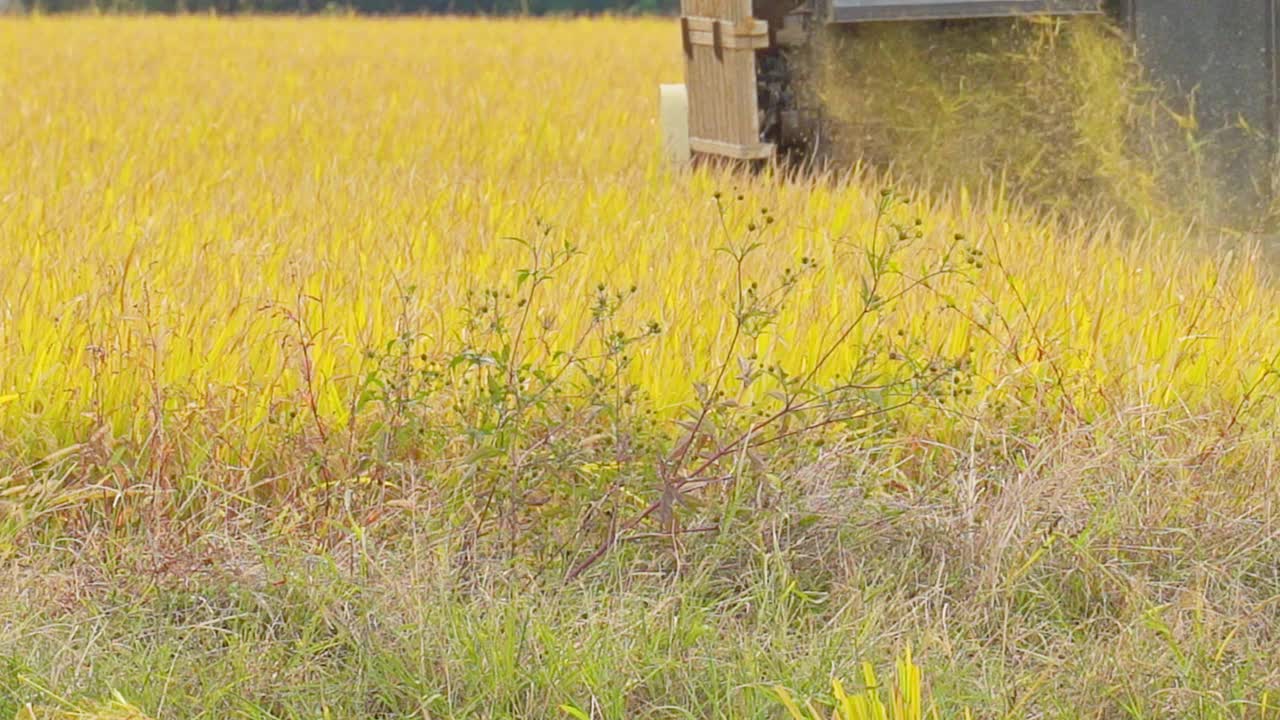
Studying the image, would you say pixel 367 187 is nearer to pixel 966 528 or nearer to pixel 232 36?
pixel 966 528

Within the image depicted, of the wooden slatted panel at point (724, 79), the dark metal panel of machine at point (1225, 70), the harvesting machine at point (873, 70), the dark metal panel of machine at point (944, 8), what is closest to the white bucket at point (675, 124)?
the harvesting machine at point (873, 70)

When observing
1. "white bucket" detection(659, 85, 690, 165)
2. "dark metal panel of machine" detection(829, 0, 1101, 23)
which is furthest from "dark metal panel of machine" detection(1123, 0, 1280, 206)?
"white bucket" detection(659, 85, 690, 165)

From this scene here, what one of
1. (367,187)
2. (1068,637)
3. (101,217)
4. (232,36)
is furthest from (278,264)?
(232,36)

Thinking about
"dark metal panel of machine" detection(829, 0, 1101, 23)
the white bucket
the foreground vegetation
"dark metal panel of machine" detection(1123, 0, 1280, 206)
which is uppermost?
"dark metal panel of machine" detection(829, 0, 1101, 23)

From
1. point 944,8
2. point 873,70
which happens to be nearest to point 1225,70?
point 944,8

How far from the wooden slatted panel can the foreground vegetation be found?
59.4 inches

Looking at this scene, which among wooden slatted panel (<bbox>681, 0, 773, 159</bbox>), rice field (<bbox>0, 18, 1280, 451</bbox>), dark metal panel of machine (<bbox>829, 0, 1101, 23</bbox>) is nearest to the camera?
rice field (<bbox>0, 18, 1280, 451</bbox>)

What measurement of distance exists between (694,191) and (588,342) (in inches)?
101

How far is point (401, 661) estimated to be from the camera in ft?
9.71

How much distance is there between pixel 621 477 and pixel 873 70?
380 centimetres

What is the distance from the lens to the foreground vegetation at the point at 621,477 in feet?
9.72

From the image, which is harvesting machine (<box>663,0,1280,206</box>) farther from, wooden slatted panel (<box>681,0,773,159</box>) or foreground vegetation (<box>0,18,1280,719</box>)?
foreground vegetation (<box>0,18,1280,719</box>)

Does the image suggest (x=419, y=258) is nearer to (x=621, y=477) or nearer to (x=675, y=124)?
(x=621, y=477)

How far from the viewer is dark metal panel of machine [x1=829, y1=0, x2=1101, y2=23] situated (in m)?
6.33
